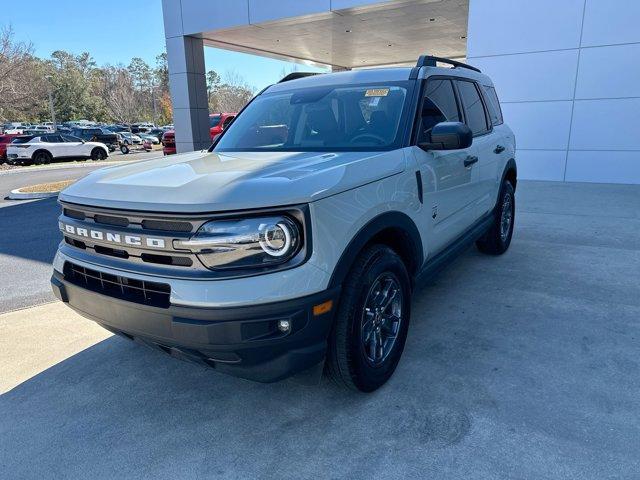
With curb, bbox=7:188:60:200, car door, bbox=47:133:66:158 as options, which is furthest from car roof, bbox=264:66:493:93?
car door, bbox=47:133:66:158

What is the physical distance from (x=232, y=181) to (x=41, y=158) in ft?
82.7

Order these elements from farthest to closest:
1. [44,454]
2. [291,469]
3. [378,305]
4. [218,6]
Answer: [218,6], [378,305], [44,454], [291,469]

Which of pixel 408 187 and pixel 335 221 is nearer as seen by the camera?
pixel 335 221

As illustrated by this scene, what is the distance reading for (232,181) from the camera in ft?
7.47

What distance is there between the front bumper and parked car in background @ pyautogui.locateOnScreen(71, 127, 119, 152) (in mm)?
31040

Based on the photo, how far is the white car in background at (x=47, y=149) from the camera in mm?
22484

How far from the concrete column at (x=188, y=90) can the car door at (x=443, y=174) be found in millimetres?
13359

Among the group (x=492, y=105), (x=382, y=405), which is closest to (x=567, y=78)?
(x=492, y=105)

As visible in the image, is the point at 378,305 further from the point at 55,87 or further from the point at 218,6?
the point at 55,87

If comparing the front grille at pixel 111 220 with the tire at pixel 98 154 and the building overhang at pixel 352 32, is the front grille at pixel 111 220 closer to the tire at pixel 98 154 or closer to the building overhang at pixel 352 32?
the building overhang at pixel 352 32

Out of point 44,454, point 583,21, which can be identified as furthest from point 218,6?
point 44,454

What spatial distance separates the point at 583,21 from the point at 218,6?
9945mm

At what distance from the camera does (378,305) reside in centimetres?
277

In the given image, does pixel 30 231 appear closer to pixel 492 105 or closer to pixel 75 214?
pixel 75 214
